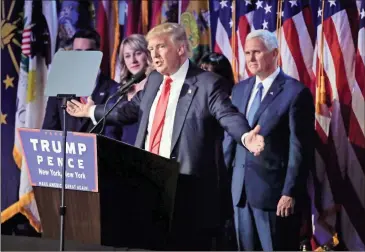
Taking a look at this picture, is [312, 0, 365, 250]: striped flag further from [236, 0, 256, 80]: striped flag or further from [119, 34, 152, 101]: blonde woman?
[119, 34, 152, 101]: blonde woman

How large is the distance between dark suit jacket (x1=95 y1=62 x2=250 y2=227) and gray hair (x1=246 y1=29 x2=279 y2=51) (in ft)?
1.27

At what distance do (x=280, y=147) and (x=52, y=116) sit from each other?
1.76 meters

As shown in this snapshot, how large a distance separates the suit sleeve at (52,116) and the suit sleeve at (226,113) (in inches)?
52.6

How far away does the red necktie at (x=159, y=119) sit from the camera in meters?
4.19

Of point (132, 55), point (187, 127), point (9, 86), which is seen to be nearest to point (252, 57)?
point (187, 127)

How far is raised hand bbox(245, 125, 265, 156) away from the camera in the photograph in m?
3.59

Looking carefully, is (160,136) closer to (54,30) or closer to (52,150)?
(52,150)

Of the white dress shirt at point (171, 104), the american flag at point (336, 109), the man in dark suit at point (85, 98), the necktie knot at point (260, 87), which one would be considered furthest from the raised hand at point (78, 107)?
the american flag at point (336, 109)

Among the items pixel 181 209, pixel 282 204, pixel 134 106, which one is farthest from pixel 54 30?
pixel 282 204

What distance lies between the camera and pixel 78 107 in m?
4.70

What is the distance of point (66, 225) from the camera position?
354cm

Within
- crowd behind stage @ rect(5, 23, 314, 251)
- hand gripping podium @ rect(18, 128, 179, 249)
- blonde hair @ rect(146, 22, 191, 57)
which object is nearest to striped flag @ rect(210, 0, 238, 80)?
crowd behind stage @ rect(5, 23, 314, 251)

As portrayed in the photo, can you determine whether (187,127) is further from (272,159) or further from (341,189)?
(341,189)

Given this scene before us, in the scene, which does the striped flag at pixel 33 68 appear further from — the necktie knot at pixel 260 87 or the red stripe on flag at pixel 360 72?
the red stripe on flag at pixel 360 72
